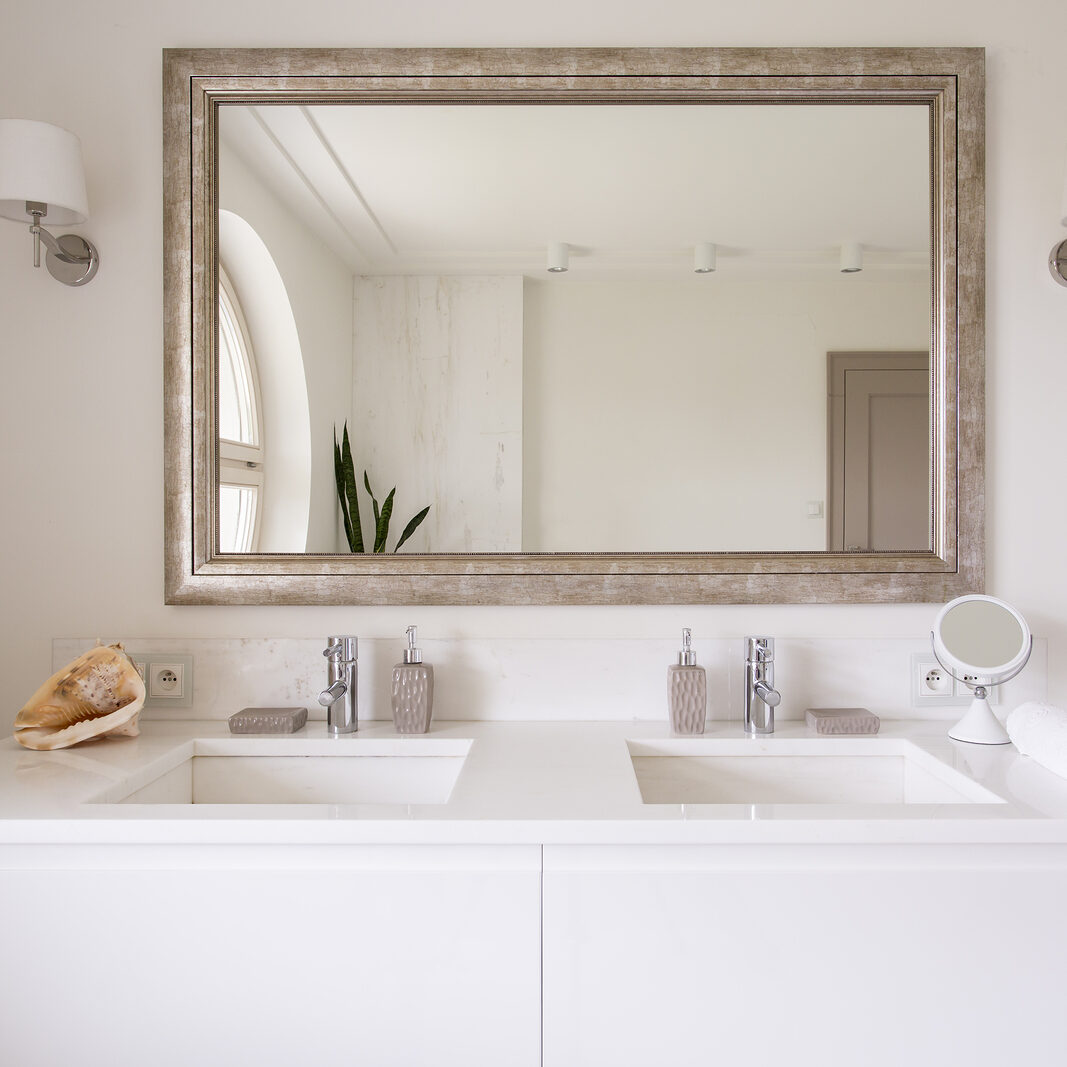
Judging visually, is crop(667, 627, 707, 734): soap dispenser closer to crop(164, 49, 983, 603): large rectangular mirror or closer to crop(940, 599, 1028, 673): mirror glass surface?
crop(164, 49, 983, 603): large rectangular mirror

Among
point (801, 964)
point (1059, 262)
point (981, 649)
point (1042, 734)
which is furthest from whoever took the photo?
point (1059, 262)

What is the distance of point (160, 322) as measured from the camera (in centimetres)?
136

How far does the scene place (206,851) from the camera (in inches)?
35.2

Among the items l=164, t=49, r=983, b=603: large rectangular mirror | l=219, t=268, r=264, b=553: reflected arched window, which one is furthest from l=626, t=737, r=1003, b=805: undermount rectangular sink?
l=219, t=268, r=264, b=553: reflected arched window

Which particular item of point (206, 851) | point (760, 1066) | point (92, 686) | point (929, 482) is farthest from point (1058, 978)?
point (92, 686)

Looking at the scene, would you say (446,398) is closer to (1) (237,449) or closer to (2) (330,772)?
(1) (237,449)

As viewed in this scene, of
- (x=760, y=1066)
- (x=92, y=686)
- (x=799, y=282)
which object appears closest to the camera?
(x=760, y=1066)

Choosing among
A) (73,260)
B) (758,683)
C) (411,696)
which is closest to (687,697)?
(758,683)

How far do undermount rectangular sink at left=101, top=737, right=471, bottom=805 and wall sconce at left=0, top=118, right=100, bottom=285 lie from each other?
2.86 ft

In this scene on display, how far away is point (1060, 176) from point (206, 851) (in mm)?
1647

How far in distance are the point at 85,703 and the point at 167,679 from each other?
154mm

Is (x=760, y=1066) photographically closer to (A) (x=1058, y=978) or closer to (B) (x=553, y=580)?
(A) (x=1058, y=978)

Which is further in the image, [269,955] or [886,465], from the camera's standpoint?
[886,465]

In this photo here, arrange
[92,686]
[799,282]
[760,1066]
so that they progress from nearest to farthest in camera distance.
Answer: [760,1066] → [92,686] → [799,282]
